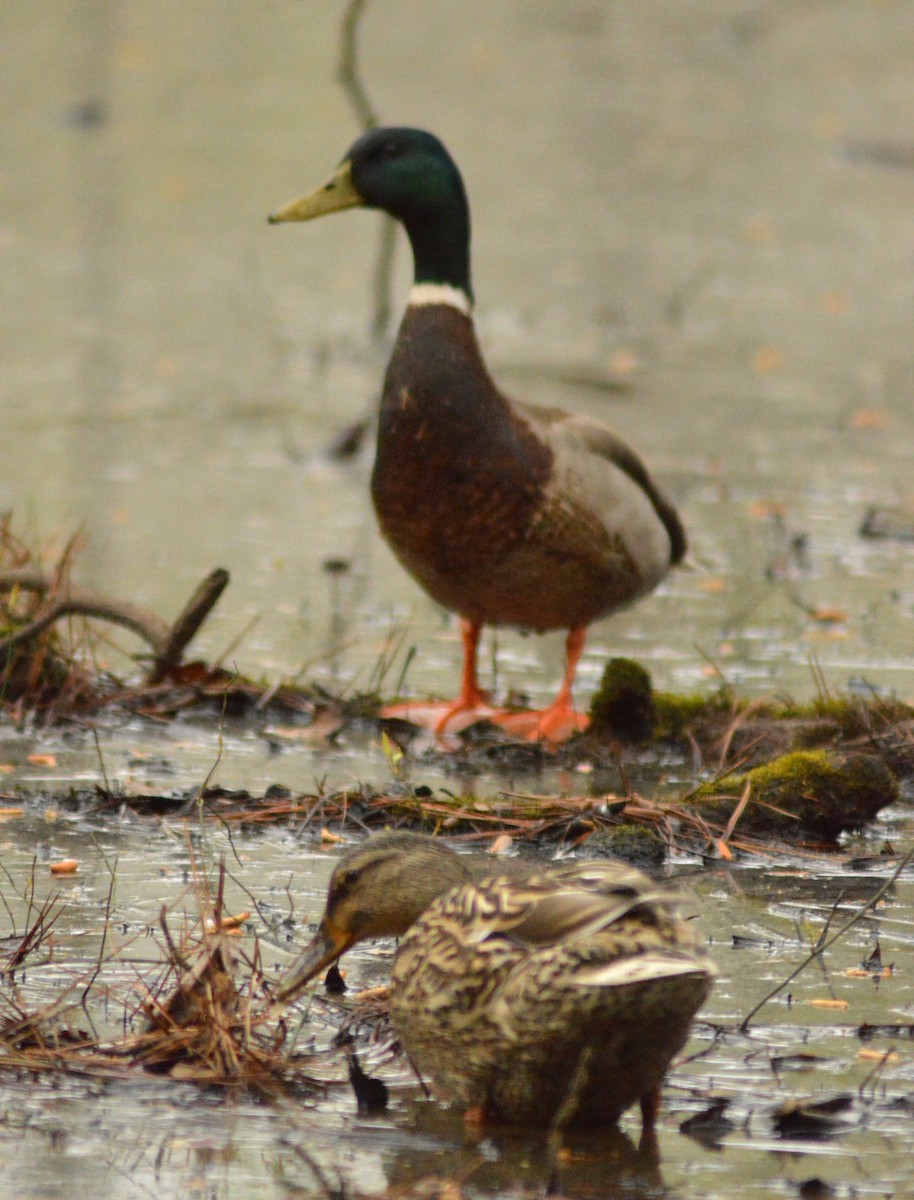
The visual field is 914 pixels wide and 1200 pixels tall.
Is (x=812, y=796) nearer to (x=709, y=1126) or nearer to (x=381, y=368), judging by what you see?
(x=709, y=1126)

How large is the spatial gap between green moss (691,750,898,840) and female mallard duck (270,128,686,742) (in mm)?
1130

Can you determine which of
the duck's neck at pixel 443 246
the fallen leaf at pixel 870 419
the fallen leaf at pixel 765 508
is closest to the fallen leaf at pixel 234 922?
the duck's neck at pixel 443 246

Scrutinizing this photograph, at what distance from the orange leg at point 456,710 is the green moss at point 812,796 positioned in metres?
1.29

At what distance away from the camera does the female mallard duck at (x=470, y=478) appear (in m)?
5.83

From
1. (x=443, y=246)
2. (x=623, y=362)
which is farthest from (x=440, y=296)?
(x=623, y=362)

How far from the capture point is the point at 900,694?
6.26m

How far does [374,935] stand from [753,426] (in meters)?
8.39

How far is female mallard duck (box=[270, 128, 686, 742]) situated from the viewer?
5.83m

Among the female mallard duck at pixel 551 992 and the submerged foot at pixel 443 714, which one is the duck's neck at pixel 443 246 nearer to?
the submerged foot at pixel 443 714

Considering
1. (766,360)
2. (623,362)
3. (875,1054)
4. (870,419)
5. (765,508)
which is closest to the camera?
(875,1054)

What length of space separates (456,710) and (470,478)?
2.28ft

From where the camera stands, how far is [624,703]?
19.0 ft

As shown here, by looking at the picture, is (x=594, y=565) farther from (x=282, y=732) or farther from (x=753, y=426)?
(x=753, y=426)

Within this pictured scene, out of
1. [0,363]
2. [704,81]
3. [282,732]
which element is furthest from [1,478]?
[704,81]
